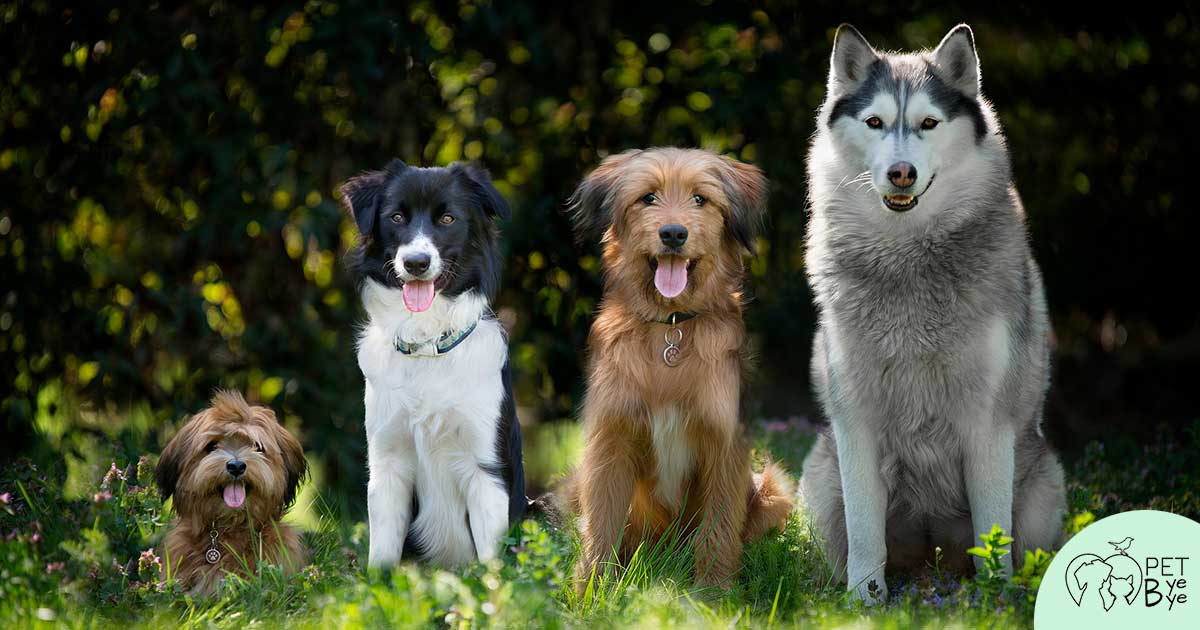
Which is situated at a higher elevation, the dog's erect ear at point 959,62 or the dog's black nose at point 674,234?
the dog's erect ear at point 959,62

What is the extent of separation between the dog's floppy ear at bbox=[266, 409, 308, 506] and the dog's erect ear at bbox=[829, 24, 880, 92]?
2.34 meters

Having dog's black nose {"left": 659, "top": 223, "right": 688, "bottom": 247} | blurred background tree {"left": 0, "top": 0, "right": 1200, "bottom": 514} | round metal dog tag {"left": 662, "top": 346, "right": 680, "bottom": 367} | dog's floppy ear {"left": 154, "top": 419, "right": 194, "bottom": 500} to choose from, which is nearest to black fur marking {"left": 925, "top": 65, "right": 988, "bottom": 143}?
dog's black nose {"left": 659, "top": 223, "right": 688, "bottom": 247}

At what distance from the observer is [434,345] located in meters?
4.45

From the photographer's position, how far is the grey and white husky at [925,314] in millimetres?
4242

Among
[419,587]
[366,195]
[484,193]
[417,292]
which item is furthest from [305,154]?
[419,587]

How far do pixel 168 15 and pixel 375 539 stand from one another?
3012 mm

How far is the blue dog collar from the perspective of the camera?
14.6ft

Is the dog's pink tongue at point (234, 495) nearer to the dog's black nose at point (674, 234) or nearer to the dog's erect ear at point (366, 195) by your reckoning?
the dog's erect ear at point (366, 195)

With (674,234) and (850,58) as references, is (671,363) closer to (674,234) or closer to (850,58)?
(674,234)

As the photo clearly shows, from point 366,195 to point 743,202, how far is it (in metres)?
1.33

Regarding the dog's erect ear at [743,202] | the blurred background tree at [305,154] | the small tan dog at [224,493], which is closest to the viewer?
the small tan dog at [224,493]

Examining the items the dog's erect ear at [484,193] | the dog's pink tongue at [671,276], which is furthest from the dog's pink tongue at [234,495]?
the dog's pink tongue at [671,276]

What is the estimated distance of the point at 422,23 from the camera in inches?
250

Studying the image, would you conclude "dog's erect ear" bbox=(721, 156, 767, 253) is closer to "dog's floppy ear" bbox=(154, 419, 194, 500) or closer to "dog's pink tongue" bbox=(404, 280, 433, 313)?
"dog's pink tongue" bbox=(404, 280, 433, 313)
